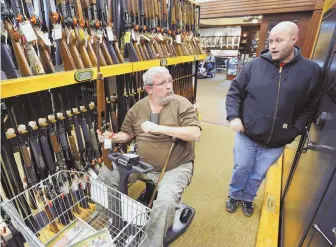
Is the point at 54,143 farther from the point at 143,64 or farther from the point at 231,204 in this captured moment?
the point at 231,204

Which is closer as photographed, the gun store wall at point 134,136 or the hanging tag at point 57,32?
the gun store wall at point 134,136

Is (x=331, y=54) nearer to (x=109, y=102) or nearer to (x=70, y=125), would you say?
(x=109, y=102)

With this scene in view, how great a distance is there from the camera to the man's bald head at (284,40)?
128 cm

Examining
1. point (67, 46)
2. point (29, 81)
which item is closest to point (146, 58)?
point (67, 46)

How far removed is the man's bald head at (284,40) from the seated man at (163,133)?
2.24 feet

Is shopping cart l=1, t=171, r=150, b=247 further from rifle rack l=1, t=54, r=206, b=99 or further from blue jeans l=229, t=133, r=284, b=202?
blue jeans l=229, t=133, r=284, b=202

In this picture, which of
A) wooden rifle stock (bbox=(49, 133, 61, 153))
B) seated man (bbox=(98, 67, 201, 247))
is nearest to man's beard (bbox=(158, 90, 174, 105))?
seated man (bbox=(98, 67, 201, 247))

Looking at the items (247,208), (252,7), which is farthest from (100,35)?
(252,7)

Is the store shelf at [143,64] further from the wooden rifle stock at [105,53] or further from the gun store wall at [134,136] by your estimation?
the wooden rifle stock at [105,53]

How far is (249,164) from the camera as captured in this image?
5.41 feet

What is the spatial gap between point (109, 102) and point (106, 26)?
0.62 meters

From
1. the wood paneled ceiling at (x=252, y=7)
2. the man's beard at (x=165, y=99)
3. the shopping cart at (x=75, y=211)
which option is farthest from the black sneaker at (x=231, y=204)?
the wood paneled ceiling at (x=252, y=7)

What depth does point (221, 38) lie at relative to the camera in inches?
424

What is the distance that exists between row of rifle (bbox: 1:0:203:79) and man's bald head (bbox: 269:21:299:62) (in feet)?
3.56
